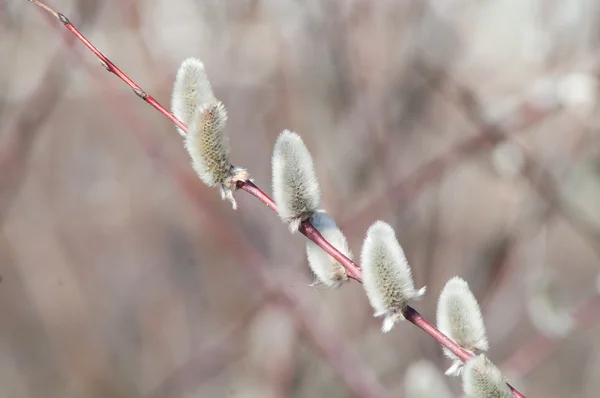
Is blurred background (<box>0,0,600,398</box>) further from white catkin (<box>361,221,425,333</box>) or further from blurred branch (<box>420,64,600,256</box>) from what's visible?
white catkin (<box>361,221,425,333</box>)

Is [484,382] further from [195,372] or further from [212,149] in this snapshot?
[195,372]

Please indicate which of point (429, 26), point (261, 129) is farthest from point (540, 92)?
point (261, 129)

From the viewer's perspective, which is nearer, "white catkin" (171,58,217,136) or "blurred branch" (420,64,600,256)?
"white catkin" (171,58,217,136)

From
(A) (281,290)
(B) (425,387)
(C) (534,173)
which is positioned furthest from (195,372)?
(B) (425,387)

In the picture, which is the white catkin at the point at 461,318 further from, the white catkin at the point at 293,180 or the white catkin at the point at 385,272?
the white catkin at the point at 293,180

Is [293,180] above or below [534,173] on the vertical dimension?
below

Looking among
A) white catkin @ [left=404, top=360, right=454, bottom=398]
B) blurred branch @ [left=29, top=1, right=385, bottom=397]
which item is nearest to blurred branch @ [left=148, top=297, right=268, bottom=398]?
blurred branch @ [left=29, top=1, right=385, bottom=397]

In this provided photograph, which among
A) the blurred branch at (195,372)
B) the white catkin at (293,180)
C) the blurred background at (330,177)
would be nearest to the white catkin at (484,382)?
the white catkin at (293,180)
